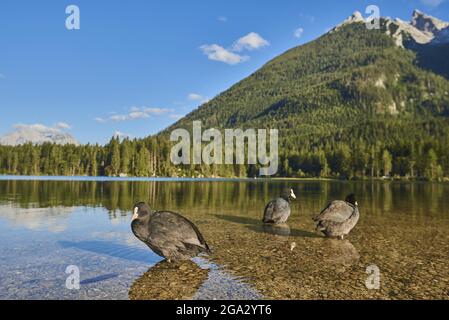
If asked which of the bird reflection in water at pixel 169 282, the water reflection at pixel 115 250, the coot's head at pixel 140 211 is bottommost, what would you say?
the bird reflection in water at pixel 169 282

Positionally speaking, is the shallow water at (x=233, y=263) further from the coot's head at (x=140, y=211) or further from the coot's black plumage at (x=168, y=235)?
the coot's head at (x=140, y=211)

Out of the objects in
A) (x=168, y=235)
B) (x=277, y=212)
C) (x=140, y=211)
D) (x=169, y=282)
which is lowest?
(x=169, y=282)

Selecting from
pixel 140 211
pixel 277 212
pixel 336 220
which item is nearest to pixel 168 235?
pixel 140 211

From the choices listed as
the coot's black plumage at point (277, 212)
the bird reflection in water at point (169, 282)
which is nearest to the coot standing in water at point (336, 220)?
the coot's black plumage at point (277, 212)

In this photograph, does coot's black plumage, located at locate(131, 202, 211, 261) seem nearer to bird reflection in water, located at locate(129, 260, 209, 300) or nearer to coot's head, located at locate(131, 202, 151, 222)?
coot's head, located at locate(131, 202, 151, 222)

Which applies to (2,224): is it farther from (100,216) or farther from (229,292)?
(229,292)

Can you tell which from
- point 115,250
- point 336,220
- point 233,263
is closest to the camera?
point 233,263

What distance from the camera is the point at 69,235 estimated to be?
19859 mm

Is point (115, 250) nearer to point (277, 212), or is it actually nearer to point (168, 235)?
point (168, 235)

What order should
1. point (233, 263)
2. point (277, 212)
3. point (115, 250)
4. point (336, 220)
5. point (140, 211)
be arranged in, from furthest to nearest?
1. point (277, 212)
2. point (336, 220)
3. point (115, 250)
4. point (233, 263)
5. point (140, 211)

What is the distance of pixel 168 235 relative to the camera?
522 inches

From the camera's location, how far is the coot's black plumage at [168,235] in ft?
43.5

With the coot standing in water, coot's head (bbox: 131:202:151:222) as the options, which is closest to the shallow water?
the coot standing in water
